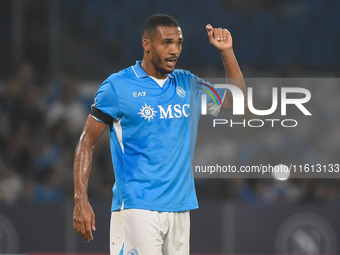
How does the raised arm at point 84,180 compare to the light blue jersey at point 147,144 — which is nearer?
the raised arm at point 84,180

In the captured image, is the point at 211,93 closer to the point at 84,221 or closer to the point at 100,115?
the point at 100,115

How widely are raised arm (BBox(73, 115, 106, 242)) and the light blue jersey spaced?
121 millimetres

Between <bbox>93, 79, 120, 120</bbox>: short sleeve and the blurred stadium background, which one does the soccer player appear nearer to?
<bbox>93, 79, 120, 120</bbox>: short sleeve

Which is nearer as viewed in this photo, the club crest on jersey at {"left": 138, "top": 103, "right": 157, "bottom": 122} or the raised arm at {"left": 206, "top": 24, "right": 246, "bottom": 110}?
the club crest on jersey at {"left": 138, "top": 103, "right": 157, "bottom": 122}

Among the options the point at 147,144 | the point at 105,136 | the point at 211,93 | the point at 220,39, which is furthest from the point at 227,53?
the point at 105,136

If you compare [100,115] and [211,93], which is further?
[211,93]

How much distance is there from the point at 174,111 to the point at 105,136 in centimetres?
438

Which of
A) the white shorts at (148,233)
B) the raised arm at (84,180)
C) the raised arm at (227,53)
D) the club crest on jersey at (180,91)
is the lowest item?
the white shorts at (148,233)

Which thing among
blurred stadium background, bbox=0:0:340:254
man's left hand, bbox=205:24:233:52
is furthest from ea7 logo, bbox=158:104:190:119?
blurred stadium background, bbox=0:0:340:254

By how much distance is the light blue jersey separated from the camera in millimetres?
3660

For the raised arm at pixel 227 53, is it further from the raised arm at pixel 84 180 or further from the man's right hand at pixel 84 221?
the man's right hand at pixel 84 221

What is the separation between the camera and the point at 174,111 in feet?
12.3

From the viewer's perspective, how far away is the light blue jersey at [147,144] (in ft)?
12.0

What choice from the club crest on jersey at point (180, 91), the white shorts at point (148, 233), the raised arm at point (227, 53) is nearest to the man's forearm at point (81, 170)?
the white shorts at point (148, 233)
